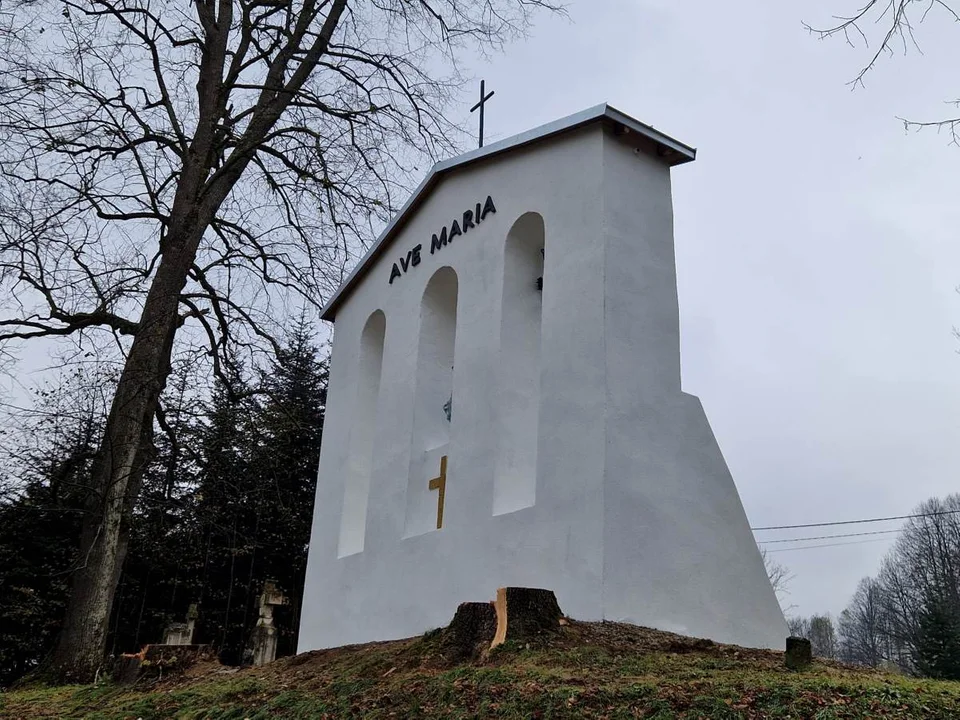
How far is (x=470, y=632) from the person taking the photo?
20.4 ft

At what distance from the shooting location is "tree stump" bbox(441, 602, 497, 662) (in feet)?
19.9

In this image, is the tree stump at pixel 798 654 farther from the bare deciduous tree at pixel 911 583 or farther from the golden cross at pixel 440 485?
the bare deciduous tree at pixel 911 583

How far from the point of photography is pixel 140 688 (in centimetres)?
843

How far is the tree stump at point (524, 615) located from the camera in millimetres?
5918

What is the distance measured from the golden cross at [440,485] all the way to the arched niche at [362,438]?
1612 millimetres

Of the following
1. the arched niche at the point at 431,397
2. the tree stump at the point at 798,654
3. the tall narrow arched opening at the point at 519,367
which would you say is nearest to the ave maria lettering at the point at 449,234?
the arched niche at the point at 431,397

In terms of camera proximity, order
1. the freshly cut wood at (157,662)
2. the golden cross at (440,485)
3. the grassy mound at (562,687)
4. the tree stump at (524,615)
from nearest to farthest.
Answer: the grassy mound at (562,687), the tree stump at (524,615), the freshly cut wood at (157,662), the golden cross at (440,485)

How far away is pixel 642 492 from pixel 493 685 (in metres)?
2.20

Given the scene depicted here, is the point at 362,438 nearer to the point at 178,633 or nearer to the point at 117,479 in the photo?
the point at 117,479

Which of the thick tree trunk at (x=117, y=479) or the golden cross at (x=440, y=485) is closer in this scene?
the golden cross at (x=440, y=485)

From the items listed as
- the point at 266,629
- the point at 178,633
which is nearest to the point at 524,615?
the point at 178,633

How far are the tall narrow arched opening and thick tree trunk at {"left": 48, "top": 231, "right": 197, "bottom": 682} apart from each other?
466 cm

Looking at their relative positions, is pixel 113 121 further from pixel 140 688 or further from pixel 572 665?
pixel 572 665

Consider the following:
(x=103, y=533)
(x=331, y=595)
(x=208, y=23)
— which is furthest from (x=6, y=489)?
(x=208, y=23)
